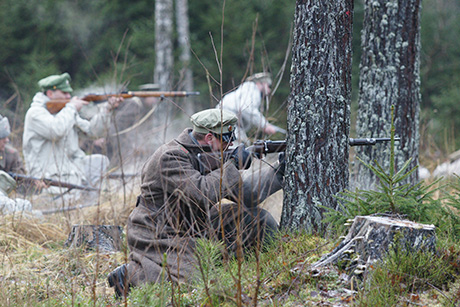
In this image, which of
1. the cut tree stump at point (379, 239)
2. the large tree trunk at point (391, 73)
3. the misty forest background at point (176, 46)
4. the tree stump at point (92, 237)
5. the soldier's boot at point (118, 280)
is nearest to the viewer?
the cut tree stump at point (379, 239)

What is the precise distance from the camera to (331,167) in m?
4.15

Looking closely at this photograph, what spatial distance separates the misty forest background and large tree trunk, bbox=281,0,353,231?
32.9 feet

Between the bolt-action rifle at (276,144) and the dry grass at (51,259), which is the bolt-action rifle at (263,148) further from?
the dry grass at (51,259)

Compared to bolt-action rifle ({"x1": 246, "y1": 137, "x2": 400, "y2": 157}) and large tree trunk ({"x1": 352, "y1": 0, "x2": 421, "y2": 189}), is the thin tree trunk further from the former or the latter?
bolt-action rifle ({"x1": 246, "y1": 137, "x2": 400, "y2": 157})

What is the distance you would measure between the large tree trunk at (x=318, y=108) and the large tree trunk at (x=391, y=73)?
1.96 metres

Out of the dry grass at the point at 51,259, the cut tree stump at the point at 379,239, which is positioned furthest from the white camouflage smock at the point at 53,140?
the cut tree stump at the point at 379,239

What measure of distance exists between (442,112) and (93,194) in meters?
10.0

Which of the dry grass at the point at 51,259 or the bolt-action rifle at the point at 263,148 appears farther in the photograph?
the bolt-action rifle at the point at 263,148

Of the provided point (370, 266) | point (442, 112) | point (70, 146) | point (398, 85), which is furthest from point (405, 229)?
point (442, 112)

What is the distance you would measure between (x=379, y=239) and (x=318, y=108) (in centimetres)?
122

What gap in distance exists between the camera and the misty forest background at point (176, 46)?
14977mm

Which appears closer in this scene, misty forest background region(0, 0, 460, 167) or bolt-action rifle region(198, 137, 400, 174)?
bolt-action rifle region(198, 137, 400, 174)

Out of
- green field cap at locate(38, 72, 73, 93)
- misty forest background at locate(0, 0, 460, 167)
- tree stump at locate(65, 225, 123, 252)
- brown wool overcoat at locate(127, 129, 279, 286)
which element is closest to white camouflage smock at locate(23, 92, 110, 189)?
green field cap at locate(38, 72, 73, 93)

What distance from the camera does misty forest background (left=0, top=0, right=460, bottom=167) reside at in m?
15.0
